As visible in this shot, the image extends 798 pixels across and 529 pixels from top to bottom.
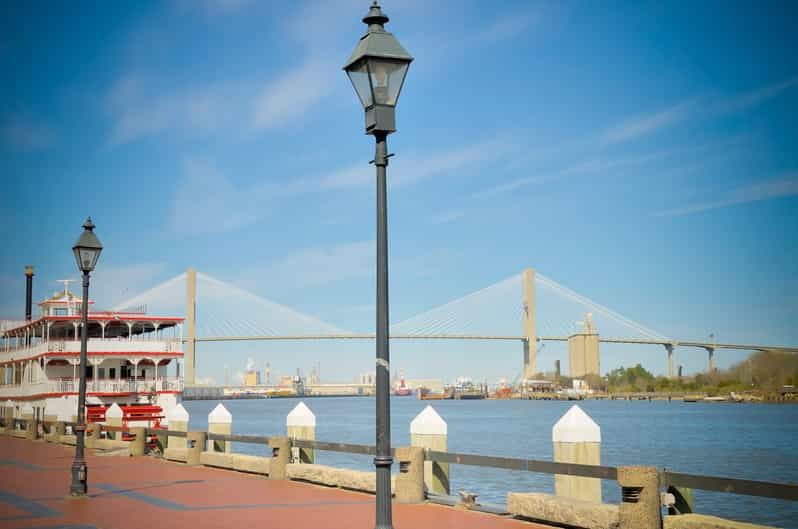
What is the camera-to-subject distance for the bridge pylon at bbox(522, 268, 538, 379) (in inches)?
4877

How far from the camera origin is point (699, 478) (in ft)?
32.8

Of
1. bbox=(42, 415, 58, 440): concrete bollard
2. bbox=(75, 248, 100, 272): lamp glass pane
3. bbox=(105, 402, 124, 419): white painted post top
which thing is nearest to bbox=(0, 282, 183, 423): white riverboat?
bbox=(42, 415, 58, 440): concrete bollard

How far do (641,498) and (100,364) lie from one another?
121ft

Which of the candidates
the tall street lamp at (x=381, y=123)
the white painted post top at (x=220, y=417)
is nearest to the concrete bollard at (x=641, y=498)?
the tall street lamp at (x=381, y=123)

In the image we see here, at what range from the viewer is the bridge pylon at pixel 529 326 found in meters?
124

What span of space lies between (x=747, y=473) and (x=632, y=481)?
107ft

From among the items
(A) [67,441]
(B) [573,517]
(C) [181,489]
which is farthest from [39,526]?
(A) [67,441]

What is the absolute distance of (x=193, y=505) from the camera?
578 inches

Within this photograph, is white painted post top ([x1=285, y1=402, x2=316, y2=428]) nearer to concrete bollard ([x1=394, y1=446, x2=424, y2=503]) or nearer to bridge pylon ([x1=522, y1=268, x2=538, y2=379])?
concrete bollard ([x1=394, y1=446, x2=424, y2=503])

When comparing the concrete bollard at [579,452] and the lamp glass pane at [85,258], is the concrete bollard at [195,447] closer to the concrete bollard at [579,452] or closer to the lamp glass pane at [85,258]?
the lamp glass pane at [85,258]

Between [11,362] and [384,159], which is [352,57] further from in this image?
[11,362]

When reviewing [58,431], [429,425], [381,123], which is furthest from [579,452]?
[58,431]

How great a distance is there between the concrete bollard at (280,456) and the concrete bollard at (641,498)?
9378 mm

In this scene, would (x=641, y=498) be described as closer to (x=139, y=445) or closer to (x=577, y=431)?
(x=577, y=431)
